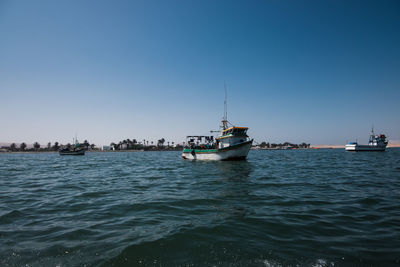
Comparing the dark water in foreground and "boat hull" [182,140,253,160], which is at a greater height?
"boat hull" [182,140,253,160]

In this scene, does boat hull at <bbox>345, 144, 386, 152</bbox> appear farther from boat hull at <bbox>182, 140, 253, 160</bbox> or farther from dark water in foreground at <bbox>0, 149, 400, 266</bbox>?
dark water in foreground at <bbox>0, 149, 400, 266</bbox>

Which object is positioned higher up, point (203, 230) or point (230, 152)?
point (230, 152)

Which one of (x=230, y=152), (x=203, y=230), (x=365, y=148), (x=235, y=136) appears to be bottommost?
(x=203, y=230)

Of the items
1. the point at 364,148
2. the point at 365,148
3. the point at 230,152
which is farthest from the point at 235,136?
the point at 365,148

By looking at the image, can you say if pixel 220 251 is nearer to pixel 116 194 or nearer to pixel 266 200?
pixel 266 200

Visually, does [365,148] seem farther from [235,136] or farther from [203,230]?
[203,230]

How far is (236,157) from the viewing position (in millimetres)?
30906

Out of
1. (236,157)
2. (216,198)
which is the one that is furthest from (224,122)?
(216,198)

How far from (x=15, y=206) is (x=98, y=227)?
5.32 metres

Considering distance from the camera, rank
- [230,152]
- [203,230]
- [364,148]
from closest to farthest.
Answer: [203,230]
[230,152]
[364,148]

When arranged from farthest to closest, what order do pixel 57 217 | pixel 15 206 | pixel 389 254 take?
1. pixel 15 206
2. pixel 57 217
3. pixel 389 254

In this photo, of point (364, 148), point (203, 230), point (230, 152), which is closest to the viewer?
point (203, 230)

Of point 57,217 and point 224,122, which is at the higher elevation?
point 224,122

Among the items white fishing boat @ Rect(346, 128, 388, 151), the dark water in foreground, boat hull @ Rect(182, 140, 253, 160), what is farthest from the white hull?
the dark water in foreground
